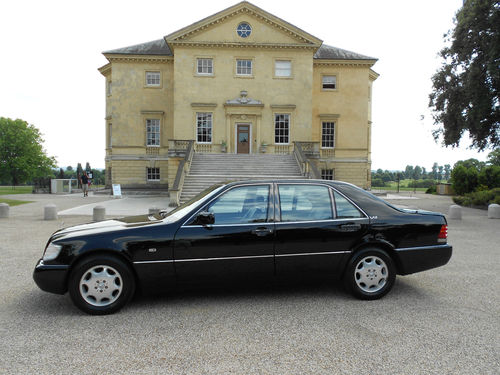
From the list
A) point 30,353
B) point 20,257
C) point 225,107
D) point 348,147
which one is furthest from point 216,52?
point 30,353

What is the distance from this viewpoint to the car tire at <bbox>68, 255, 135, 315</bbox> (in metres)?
4.40

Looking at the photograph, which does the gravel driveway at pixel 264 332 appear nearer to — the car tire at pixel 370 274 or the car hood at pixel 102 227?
the car tire at pixel 370 274

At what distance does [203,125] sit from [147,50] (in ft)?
29.3

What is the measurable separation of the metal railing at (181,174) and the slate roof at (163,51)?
444 inches

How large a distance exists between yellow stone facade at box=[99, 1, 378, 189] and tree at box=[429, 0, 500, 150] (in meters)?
8.84

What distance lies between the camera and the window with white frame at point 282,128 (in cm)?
2864

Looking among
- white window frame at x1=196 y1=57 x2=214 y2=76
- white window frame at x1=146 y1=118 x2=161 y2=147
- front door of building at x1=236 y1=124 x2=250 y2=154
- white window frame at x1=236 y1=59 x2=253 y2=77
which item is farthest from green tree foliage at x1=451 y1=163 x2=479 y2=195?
white window frame at x1=146 y1=118 x2=161 y2=147

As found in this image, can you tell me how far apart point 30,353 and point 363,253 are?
13.1 ft

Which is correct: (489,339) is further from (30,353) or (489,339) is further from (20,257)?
(20,257)

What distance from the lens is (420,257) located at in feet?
16.9

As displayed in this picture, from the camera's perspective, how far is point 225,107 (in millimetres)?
28203

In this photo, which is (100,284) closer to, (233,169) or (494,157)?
(233,169)

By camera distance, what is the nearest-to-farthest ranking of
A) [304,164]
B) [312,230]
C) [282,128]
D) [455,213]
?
[312,230]
[455,213]
[304,164]
[282,128]

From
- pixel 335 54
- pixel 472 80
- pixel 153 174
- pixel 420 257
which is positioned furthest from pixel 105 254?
pixel 335 54
